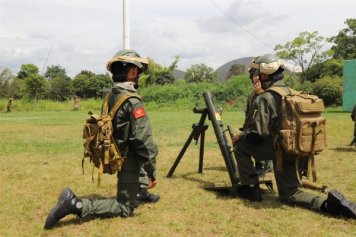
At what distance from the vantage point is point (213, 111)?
6.77 meters

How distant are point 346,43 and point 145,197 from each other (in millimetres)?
48527

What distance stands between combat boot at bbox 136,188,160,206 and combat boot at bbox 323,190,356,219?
2397 millimetres

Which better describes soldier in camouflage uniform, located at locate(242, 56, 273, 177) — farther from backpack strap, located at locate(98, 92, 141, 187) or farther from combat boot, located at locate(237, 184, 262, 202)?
backpack strap, located at locate(98, 92, 141, 187)

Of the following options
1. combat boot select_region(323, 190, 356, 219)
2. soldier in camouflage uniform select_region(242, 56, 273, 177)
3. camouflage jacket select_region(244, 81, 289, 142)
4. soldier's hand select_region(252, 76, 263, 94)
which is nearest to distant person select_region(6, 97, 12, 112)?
soldier in camouflage uniform select_region(242, 56, 273, 177)

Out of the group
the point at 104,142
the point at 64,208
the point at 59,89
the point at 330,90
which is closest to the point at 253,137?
the point at 104,142

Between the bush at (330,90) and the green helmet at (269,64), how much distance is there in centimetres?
3088

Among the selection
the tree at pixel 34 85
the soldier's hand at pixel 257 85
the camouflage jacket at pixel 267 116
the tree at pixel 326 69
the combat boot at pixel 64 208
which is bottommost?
the combat boot at pixel 64 208

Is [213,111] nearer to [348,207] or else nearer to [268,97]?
[268,97]

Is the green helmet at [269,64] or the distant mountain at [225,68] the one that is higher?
the distant mountain at [225,68]

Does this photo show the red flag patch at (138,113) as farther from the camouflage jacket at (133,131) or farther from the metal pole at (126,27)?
the metal pole at (126,27)

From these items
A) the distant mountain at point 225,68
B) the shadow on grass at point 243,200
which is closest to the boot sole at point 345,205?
the shadow on grass at point 243,200

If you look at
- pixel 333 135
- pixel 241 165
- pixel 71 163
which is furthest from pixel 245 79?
pixel 241 165

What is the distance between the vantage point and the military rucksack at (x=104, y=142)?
4.89 meters

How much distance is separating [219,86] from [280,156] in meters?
35.1
